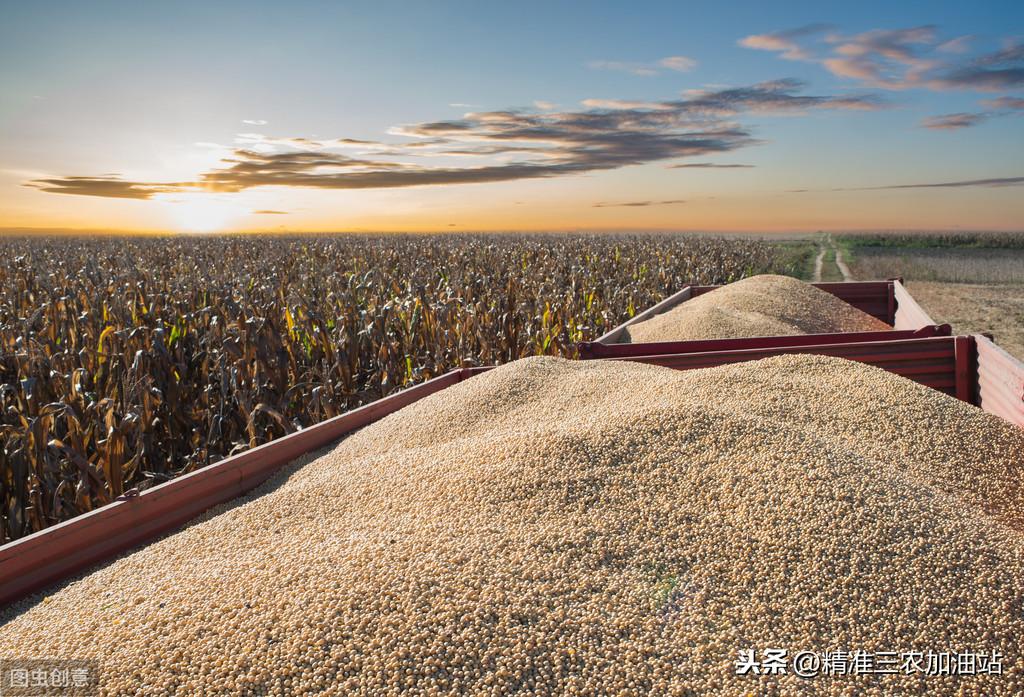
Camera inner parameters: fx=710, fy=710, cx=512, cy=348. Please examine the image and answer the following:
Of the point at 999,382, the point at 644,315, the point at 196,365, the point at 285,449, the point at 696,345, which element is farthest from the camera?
the point at 644,315

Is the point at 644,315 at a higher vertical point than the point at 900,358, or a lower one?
higher

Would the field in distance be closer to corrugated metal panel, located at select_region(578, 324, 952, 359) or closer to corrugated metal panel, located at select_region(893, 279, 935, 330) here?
corrugated metal panel, located at select_region(893, 279, 935, 330)

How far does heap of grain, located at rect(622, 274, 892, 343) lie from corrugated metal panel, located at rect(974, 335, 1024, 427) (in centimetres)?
159

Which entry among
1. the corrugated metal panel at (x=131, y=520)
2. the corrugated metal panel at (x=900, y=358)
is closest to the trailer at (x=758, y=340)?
the corrugated metal panel at (x=900, y=358)

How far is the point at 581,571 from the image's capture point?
1.89 meters

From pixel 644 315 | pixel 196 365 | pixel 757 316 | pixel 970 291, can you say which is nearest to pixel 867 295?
pixel 757 316

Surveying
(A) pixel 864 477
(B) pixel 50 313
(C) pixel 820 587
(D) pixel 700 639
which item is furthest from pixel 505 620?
(B) pixel 50 313

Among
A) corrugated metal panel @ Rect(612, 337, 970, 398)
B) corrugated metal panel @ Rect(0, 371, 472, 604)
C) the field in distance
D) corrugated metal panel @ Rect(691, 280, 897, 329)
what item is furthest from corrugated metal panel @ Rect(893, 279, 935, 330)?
corrugated metal panel @ Rect(0, 371, 472, 604)

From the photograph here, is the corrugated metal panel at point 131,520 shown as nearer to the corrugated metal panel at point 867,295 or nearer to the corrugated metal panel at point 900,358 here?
the corrugated metal panel at point 900,358

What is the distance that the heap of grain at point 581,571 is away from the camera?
1.64 m

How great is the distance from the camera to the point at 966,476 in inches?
105

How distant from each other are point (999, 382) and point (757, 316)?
2411 mm

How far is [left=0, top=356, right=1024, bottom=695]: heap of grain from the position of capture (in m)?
1.64

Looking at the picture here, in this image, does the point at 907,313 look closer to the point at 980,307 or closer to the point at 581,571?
the point at 581,571
